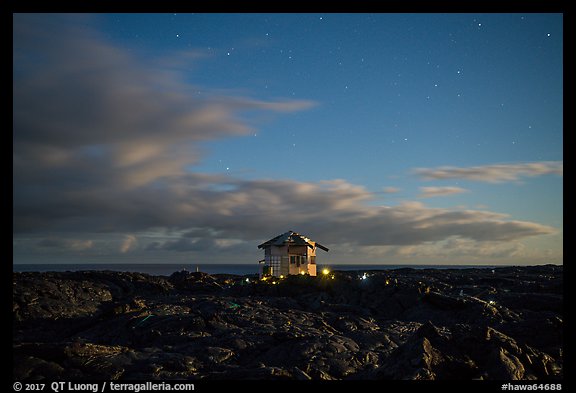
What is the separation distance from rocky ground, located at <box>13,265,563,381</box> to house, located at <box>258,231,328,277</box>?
8835 millimetres

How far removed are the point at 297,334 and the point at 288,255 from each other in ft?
103

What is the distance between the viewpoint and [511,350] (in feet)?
36.6

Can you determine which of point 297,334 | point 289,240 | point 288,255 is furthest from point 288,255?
point 297,334

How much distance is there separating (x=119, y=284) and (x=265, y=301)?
69.3ft

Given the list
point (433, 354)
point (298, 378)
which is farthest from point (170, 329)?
point (433, 354)

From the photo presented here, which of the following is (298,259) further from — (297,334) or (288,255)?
(297,334)

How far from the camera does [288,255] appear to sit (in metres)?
50.0

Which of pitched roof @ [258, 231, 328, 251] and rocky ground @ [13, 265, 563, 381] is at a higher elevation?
pitched roof @ [258, 231, 328, 251]

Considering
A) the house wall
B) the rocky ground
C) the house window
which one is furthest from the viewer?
the house window

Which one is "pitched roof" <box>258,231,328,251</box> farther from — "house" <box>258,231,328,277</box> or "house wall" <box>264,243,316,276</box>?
"house wall" <box>264,243,316,276</box>

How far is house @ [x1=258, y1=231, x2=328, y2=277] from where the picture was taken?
49.9 metres

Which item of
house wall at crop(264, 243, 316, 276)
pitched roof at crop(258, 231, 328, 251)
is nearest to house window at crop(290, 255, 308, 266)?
house wall at crop(264, 243, 316, 276)
